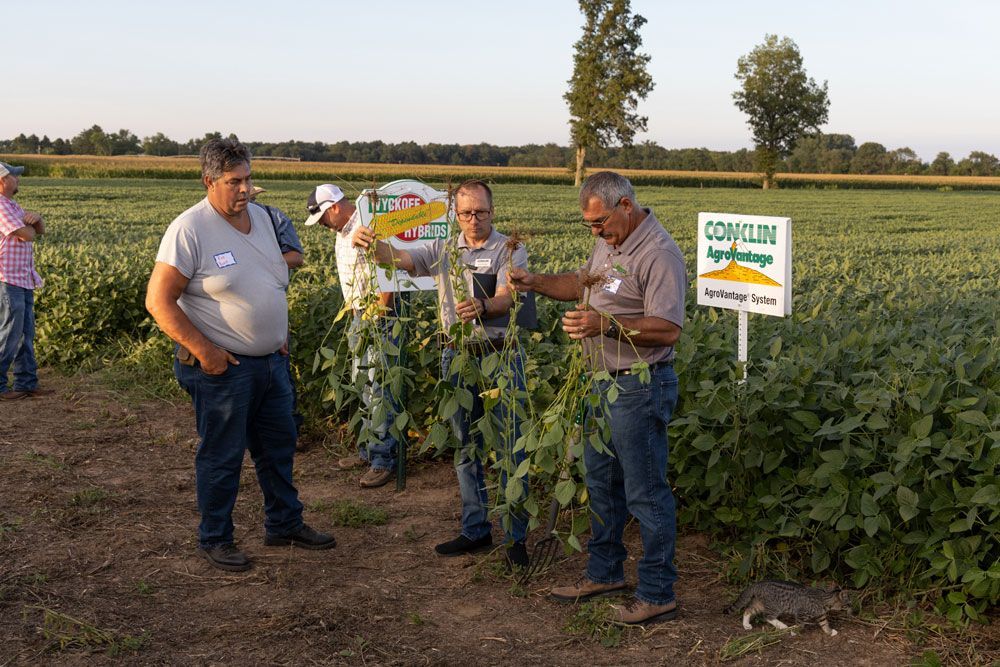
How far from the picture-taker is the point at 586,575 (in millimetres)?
4320

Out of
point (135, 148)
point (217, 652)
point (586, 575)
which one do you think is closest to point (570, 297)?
point (586, 575)

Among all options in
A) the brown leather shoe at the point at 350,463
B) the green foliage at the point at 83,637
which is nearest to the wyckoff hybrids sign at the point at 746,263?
the brown leather shoe at the point at 350,463

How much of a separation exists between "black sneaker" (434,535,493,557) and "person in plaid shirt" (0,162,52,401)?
4.87 metres

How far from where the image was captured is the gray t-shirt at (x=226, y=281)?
4312mm

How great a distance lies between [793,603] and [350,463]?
3.39m

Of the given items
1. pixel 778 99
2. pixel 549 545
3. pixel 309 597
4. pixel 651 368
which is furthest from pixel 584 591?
pixel 778 99

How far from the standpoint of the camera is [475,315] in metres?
4.26

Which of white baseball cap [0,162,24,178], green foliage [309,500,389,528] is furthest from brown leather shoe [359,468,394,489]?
white baseball cap [0,162,24,178]

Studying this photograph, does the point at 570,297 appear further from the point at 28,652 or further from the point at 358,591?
the point at 28,652

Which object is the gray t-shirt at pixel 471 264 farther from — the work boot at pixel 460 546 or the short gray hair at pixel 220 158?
the work boot at pixel 460 546

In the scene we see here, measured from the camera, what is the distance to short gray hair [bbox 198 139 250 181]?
14.3ft

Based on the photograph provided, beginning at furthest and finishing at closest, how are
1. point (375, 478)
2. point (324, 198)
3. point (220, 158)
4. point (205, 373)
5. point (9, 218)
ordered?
point (9, 218) → point (324, 198) → point (375, 478) → point (205, 373) → point (220, 158)

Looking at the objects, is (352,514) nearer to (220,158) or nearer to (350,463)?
(350,463)

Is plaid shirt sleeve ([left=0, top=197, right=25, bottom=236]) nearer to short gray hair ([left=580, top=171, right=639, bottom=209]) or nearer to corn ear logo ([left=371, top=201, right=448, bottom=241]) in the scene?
corn ear logo ([left=371, top=201, right=448, bottom=241])
